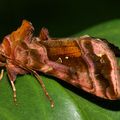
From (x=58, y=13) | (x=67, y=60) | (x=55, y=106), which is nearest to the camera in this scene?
(x=55, y=106)

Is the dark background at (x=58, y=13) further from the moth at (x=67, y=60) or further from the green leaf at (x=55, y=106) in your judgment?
the green leaf at (x=55, y=106)

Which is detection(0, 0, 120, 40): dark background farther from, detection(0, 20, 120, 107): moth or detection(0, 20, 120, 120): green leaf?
detection(0, 20, 120, 120): green leaf

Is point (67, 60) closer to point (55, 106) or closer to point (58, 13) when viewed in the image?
point (55, 106)

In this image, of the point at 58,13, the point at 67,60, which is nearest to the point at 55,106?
the point at 67,60

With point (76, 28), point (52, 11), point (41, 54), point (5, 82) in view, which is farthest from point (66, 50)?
point (52, 11)

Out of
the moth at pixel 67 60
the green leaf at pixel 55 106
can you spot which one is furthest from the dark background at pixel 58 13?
the green leaf at pixel 55 106

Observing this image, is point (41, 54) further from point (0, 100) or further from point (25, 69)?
point (0, 100)
